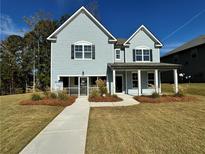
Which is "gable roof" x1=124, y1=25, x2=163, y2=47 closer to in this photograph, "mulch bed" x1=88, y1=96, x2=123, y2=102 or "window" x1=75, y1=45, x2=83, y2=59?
"window" x1=75, y1=45, x2=83, y2=59

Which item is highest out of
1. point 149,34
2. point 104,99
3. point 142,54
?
point 149,34

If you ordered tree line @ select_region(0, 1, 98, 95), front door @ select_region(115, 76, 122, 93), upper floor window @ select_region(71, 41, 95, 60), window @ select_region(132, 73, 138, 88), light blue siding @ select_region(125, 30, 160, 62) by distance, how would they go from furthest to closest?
1. tree line @ select_region(0, 1, 98, 95)
2. light blue siding @ select_region(125, 30, 160, 62)
3. front door @ select_region(115, 76, 122, 93)
4. window @ select_region(132, 73, 138, 88)
5. upper floor window @ select_region(71, 41, 95, 60)

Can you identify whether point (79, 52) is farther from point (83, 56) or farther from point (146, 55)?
point (146, 55)

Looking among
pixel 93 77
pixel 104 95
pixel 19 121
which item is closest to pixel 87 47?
pixel 93 77

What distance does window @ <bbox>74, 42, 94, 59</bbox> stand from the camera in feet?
67.3

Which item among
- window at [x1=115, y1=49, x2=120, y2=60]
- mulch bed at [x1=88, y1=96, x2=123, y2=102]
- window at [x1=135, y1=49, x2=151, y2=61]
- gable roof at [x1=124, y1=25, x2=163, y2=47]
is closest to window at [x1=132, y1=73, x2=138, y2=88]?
window at [x1=135, y1=49, x2=151, y2=61]

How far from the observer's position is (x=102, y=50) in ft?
68.6

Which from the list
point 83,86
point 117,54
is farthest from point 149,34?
point 83,86

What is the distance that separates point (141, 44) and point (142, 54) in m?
1.27

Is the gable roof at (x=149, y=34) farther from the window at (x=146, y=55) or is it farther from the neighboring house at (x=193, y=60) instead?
the neighboring house at (x=193, y=60)

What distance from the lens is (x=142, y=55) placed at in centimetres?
2303

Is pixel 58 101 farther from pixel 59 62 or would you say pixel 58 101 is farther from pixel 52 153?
pixel 52 153

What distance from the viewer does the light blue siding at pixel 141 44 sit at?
75.3 feet

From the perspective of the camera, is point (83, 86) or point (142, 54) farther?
point (142, 54)
